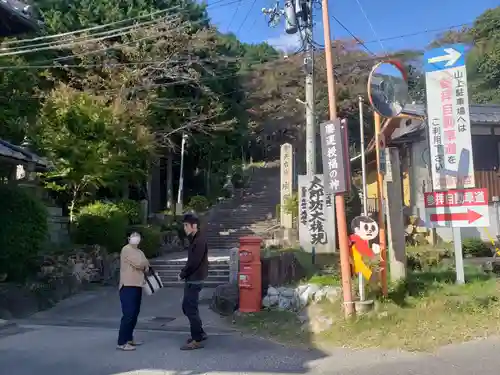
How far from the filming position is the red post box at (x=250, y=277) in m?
8.79

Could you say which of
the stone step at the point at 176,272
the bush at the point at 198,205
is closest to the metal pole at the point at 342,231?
the stone step at the point at 176,272

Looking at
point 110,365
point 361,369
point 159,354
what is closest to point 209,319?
point 159,354

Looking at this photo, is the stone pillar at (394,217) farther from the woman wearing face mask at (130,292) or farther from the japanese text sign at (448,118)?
the woman wearing face mask at (130,292)

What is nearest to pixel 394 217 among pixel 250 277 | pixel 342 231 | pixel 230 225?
pixel 342 231

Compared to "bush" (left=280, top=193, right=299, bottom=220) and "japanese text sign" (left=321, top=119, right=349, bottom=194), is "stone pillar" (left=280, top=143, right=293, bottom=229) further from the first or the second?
"japanese text sign" (left=321, top=119, right=349, bottom=194)

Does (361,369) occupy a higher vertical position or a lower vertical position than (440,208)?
lower

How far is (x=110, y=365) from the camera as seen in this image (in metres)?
5.98

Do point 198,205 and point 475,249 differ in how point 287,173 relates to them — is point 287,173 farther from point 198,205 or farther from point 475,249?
point 198,205

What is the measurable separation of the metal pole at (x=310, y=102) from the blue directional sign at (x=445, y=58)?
6486 millimetres

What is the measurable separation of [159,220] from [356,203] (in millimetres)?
10055

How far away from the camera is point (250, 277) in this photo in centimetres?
879

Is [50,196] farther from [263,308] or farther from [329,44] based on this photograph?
[329,44]

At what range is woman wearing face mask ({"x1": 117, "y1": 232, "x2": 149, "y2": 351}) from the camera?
667cm

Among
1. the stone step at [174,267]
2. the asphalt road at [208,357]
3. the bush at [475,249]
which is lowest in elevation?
the asphalt road at [208,357]
